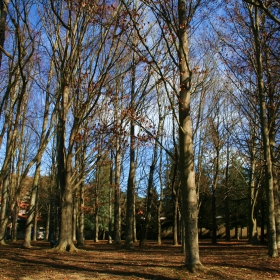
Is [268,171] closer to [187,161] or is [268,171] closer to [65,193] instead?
[187,161]

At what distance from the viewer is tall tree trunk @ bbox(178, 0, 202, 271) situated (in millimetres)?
7071

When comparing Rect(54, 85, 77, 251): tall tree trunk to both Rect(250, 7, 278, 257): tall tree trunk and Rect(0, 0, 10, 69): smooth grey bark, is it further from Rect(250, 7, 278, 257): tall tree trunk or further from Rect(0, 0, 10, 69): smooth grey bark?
Rect(250, 7, 278, 257): tall tree trunk

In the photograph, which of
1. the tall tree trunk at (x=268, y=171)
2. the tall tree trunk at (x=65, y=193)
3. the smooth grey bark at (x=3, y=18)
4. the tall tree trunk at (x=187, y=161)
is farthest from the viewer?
the tall tree trunk at (x=65, y=193)

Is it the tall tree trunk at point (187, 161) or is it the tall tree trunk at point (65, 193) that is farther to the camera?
the tall tree trunk at point (65, 193)

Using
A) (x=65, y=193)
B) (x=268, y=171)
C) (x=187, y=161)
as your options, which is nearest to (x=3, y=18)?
(x=187, y=161)

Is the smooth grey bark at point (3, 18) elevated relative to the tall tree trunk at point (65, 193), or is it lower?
elevated

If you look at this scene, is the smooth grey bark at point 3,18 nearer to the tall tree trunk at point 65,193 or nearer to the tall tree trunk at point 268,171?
the tall tree trunk at point 65,193

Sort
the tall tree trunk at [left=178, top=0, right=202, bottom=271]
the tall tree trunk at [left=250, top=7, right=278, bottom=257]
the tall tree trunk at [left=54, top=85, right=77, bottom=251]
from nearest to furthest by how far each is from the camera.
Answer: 1. the tall tree trunk at [left=178, top=0, right=202, bottom=271]
2. the tall tree trunk at [left=250, top=7, right=278, bottom=257]
3. the tall tree trunk at [left=54, top=85, right=77, bottom=251]

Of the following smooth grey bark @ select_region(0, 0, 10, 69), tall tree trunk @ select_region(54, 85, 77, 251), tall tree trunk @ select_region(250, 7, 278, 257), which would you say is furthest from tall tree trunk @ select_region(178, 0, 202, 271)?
tall tree trunk @ select_region(54, 85, 77, 251)

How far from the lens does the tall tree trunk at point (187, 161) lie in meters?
7.07

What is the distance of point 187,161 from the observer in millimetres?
7516

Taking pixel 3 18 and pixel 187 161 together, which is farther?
pixel 187 161

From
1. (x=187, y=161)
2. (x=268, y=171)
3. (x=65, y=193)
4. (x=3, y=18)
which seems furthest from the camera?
(x=65, y=193)

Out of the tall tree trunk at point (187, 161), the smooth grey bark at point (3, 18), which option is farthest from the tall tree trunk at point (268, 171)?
the smooth grey bark at point (3, 18)
